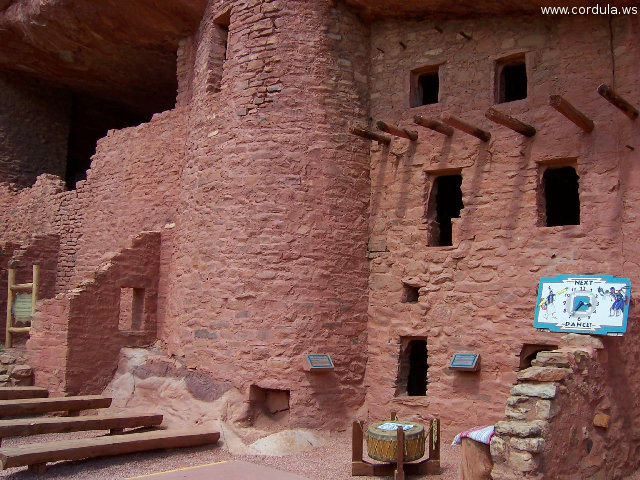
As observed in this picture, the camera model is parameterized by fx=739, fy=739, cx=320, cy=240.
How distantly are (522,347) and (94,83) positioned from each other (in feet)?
35.7

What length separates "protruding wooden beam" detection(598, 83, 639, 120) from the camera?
7770 mm

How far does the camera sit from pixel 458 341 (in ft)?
30.1

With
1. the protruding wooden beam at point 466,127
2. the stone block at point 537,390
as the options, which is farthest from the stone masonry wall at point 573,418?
the protruding wooden beam at point 466,127

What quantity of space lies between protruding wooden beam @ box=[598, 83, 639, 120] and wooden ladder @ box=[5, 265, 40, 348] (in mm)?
9282

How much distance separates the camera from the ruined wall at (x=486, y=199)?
8570 millimetres

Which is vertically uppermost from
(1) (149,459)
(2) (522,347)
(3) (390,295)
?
(3) (390,295)

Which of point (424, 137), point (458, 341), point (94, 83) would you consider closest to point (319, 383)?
point (458, 341)

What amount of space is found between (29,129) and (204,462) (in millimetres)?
10757

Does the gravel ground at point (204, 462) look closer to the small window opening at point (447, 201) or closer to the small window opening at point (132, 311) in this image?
the small window opening at point (132, 311)

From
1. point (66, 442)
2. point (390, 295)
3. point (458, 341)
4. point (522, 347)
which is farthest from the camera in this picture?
point (390, 295)

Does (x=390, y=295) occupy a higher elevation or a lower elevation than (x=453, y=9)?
lower

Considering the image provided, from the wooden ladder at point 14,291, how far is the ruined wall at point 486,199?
240 inches

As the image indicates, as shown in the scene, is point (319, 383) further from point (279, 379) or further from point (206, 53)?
point (206, 53)

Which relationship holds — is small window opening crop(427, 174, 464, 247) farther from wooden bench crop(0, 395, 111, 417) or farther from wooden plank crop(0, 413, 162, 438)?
wooden bench crop(0, 395, 111, 417)
